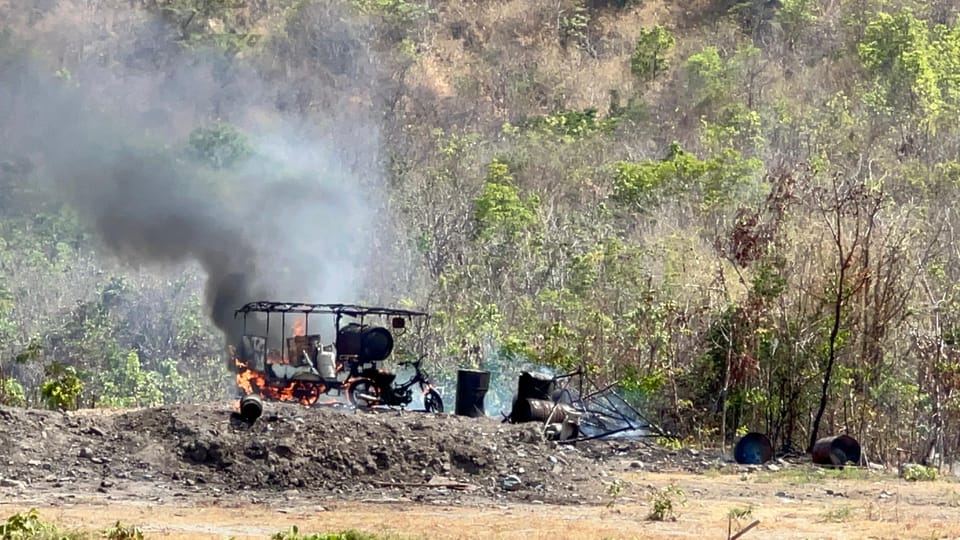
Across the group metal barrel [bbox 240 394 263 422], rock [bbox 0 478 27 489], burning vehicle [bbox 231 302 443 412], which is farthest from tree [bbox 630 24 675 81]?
rock [bbox 0 478 27 489]

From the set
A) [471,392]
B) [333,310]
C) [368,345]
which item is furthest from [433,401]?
[333,310]

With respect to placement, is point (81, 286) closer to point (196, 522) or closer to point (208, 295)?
point (208, 295)

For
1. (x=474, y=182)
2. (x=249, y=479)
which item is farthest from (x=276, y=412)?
(x=474, y=182)

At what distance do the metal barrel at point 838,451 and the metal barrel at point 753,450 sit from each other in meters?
0.73

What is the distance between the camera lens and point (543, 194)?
153 feet

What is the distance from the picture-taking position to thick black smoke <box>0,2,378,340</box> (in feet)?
103

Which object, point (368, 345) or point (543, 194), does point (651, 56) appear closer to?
point (543, 194)

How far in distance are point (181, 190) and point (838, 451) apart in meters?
15.4

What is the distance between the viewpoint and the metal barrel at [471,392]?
78.8 feet

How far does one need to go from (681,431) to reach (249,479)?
10.0m

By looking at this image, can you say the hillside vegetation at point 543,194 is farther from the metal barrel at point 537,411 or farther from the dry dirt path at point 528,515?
the dry dirt path at point 528,515

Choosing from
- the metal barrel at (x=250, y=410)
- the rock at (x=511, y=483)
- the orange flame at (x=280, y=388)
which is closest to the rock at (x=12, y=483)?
the metal barrel at (x=250, y=410)

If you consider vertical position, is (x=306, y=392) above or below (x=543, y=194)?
below

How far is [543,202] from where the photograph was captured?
4462cm
